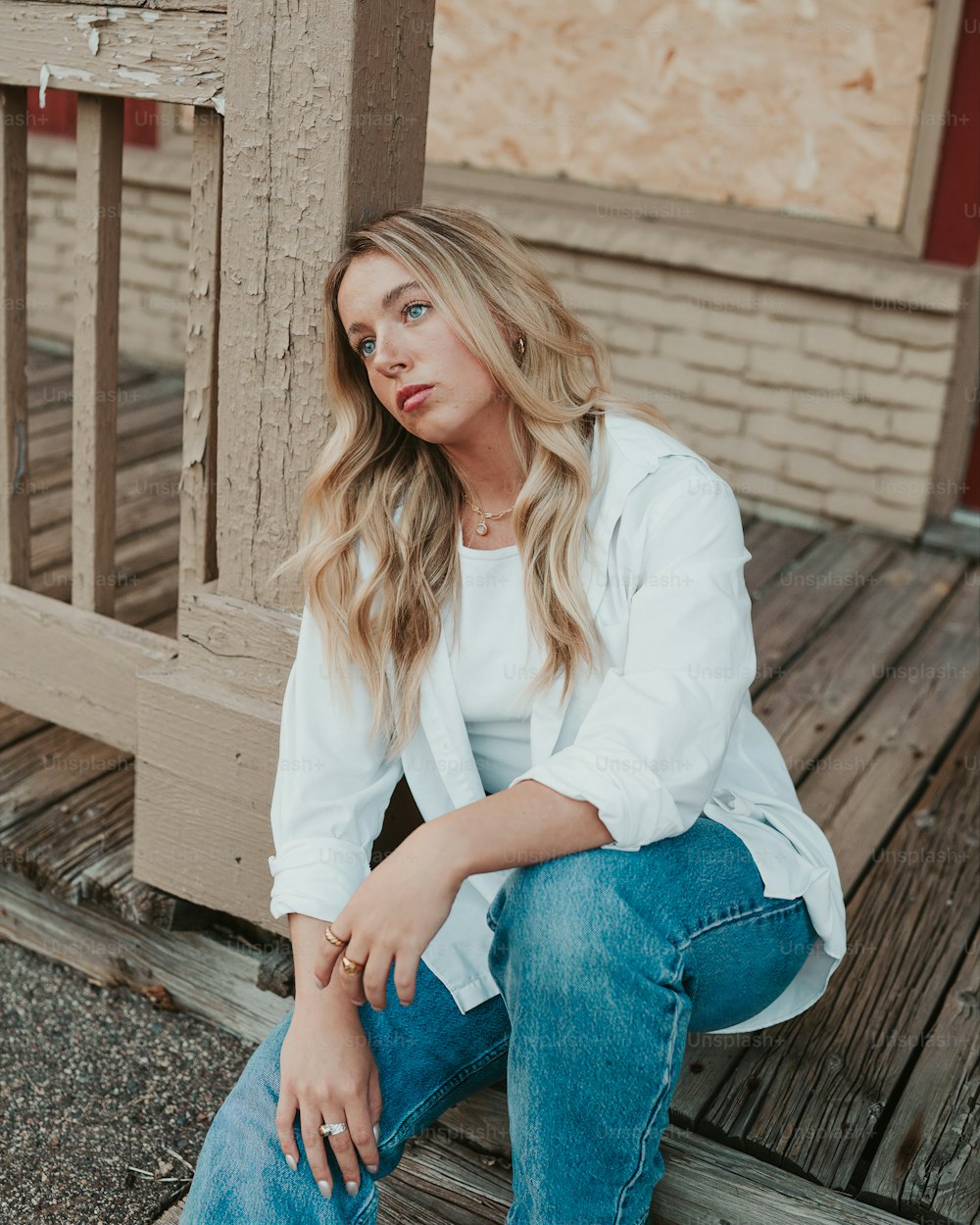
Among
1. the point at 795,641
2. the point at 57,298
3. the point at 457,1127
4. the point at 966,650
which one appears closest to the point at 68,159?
the point at 57,298

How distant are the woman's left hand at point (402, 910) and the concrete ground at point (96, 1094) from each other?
74 centimetres

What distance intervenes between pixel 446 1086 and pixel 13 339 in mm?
1451

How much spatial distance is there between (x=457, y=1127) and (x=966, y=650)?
6.66 feet

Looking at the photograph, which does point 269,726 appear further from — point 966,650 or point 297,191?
point 966,650

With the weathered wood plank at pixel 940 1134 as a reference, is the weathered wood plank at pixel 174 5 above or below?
above

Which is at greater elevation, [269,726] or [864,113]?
[864,113]

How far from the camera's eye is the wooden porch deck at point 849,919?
1.83m

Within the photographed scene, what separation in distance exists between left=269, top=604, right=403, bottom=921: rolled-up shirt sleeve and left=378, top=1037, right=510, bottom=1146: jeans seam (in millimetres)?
290

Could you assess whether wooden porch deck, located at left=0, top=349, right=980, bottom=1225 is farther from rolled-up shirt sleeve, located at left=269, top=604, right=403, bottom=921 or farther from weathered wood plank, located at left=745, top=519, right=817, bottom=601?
rolled-up shirt sleeve, located at left=269, top=604, right=403, bottom=921

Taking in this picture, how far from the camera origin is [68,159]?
5.14 meters

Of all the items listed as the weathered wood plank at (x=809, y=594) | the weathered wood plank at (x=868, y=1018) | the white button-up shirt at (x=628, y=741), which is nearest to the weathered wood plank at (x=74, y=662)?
the white button-up shirt at (x=628, y=741)

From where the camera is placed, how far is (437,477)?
6.04 feet

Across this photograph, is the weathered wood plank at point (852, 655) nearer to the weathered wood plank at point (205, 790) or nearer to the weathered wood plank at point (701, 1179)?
the weathered wood plank at point (701, 1179)

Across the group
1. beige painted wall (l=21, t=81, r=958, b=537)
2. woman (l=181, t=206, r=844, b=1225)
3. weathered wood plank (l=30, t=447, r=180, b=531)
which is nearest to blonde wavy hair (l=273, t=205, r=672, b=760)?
woman (l=181, t=206, r=844, b=1225)
